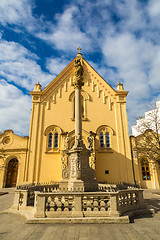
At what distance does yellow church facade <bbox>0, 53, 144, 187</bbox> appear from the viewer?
60.2 feet

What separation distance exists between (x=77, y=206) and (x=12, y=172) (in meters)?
16.3

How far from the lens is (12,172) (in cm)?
1938

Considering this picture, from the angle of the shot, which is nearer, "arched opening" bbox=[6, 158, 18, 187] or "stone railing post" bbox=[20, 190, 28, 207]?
"stone railing post" bbox=[20, 190, 28, 207]

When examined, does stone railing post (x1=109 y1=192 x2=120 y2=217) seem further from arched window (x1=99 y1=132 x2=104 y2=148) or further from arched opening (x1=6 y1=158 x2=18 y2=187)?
arched opening (x1=6 y1=158 x2=18 y2=187)

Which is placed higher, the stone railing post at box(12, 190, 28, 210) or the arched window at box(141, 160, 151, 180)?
the arched window at box(141, 160, 151, 180)

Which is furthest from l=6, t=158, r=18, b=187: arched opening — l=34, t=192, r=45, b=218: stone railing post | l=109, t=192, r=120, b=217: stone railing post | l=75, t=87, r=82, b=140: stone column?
l=109, t=192, r=120, b=217: stone railing post

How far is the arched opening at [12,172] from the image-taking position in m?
19.0

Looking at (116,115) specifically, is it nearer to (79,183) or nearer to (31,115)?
(31,115)

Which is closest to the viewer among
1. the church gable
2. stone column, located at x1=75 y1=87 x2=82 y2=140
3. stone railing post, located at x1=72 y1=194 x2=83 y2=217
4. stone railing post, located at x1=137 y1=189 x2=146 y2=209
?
stone railing post, located at x1=72 y1=194 x2=83 y2=217

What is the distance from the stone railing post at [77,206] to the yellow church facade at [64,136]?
11008 mm

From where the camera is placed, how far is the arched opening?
19.0m

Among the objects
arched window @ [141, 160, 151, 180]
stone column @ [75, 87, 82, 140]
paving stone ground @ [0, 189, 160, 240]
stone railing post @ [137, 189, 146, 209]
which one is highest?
stone column @ [75, 87, 82, 140]

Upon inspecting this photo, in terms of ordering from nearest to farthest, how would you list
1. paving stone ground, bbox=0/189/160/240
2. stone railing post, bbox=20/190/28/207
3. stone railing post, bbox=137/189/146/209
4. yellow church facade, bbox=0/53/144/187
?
paving stone ground, bbox=0/189/160/240 → stone railing post, bbox=137/189/146/209 → stone railing post, bbox=20/190/28/207 → yellow church facade, bbox=0/53/144/187

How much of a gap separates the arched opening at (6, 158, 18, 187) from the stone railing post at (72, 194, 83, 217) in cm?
1595
